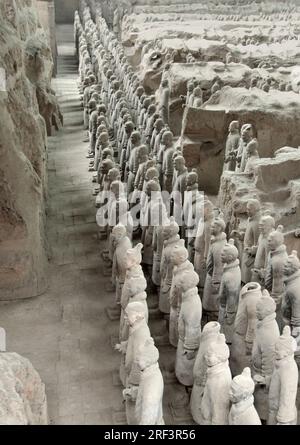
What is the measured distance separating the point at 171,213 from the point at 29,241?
69.1 inches

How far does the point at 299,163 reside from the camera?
257 inches

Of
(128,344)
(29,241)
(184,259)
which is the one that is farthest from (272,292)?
(29,241)

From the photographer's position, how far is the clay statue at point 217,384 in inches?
138

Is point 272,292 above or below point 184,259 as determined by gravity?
below

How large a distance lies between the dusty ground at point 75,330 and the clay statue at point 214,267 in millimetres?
524

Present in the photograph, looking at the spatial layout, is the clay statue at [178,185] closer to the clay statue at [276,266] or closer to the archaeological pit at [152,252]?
the archaeological pit at [152,252]

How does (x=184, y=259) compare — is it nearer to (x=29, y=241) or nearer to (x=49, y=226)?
(x=29, y=241)

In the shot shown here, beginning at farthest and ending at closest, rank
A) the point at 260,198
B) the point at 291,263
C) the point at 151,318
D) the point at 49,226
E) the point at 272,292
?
the point at 49,226, the point at 260,198, the point at 151,318, the point at 272,292, the point at 291,263

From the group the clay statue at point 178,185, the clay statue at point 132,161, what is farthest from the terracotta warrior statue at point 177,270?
the clay statue at point 132,161

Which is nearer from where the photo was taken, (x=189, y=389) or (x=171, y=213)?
(x=189, y=389)

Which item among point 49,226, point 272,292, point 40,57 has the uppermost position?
point 40,57

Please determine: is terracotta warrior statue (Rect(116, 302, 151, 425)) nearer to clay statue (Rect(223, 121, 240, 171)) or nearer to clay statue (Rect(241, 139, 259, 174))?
clay statue (Rect(241, 139, 259, 174))

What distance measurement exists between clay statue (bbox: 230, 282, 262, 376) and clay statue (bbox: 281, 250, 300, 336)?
0.32 metres

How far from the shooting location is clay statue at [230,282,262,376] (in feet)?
13.6
